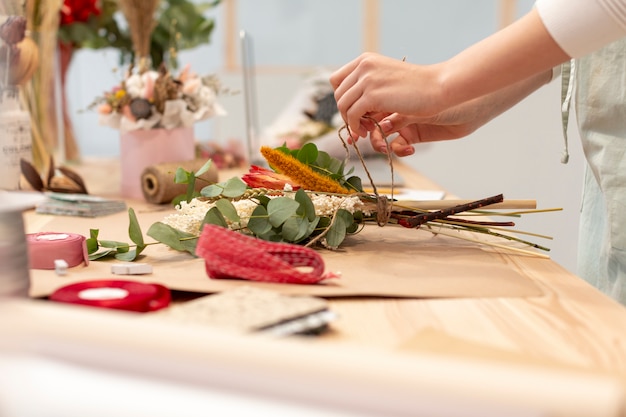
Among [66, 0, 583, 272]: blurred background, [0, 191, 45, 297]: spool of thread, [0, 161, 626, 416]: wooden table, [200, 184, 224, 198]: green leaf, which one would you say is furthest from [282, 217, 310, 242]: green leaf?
[66, 0, 583, 272]: blurred background

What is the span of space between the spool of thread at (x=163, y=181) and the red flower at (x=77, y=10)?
0.94 m

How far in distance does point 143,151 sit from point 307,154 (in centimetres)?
64

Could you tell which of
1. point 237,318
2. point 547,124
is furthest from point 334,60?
point 237,318

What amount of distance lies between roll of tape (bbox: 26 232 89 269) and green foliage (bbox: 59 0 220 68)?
141cm

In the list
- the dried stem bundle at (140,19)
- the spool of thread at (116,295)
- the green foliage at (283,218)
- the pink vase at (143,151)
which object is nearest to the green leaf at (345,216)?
the green foliage at (283,218)

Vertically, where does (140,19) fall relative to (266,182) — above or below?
above

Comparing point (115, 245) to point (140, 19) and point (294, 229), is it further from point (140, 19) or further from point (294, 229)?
point (140, 19)

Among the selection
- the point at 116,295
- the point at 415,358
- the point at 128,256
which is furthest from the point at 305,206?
the point at 415,358

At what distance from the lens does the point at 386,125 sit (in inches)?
45.3

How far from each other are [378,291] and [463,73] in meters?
0.27

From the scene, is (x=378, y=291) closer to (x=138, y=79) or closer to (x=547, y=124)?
(x=138, y=79)

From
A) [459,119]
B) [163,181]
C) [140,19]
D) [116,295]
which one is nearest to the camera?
[116,295]

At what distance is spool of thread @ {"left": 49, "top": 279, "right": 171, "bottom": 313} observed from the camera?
2.30 ft

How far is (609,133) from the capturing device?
3.92 ft
